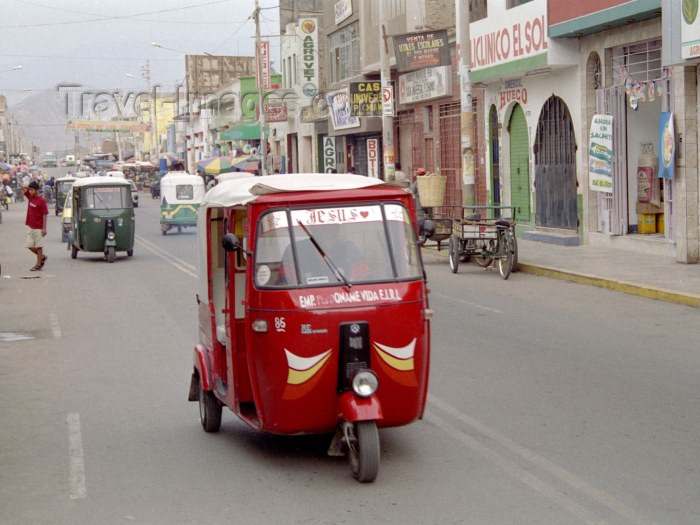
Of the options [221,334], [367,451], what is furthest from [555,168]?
[367,451]

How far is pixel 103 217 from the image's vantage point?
27.8 metres

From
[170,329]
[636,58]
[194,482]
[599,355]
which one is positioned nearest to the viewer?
[194,482]

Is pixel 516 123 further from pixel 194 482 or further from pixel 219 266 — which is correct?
pixel 194 482

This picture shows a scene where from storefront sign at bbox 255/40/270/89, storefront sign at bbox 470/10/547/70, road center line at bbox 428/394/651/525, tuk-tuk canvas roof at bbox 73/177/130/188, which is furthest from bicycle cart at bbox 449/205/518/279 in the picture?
storefront sign at bbox 255/40/270/89

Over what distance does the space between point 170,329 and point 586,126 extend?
13.0 m

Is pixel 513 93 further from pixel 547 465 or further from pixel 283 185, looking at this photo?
pixel 547 465

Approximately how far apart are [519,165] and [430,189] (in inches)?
148

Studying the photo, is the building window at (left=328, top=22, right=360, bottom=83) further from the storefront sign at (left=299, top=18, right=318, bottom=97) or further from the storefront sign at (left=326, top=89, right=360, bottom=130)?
the storefront sign at (left=299, top=18, right=318, bottom=97)

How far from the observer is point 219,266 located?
352 inches

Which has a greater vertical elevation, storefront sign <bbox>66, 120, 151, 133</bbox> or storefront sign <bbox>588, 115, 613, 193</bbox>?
storefront sign <bbox>66, 120, 151, 133</bbox>

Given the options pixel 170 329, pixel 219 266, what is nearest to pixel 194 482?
pixel 219 266

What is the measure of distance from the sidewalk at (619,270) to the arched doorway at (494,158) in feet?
19.4

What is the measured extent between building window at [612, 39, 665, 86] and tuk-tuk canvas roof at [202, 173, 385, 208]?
14.9 meters

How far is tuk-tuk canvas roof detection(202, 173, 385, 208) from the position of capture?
7508 mm
